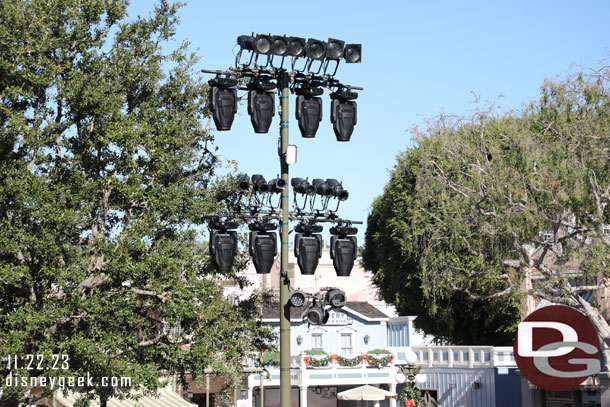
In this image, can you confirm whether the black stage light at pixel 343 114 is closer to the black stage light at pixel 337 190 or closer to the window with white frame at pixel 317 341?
the black stage light at pixel 337 190

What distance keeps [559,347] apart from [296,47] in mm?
16472

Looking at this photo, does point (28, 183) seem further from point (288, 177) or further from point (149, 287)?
point (288, 177)

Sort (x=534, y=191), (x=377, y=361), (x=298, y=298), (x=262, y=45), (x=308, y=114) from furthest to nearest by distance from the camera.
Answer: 1. (x=377, y=361)
2. (x=534, y=191)
3. (x=308, y=114)
4. (x=262, y=45)
5. (x=298, y=298)

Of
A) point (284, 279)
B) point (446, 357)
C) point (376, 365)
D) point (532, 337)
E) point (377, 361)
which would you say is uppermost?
point (284, 279)

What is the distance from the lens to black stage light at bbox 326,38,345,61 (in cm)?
1308

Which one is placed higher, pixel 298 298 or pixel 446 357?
pixel 298 298

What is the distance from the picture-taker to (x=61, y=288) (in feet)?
59.1

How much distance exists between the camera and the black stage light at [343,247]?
42.9 ft

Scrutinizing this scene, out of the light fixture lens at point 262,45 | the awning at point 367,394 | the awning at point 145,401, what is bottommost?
the awning at point 367,394

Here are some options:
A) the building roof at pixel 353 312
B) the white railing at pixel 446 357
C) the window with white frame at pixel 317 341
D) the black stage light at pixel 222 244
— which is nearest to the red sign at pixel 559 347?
the white railing at pixel 446 357

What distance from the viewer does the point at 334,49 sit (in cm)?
1314

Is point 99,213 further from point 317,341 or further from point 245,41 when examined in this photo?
point 317,341

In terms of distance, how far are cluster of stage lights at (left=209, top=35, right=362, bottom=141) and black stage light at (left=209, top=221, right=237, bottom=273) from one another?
1.64 metres

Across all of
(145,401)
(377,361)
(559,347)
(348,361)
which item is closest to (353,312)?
Answer: (377,361)
